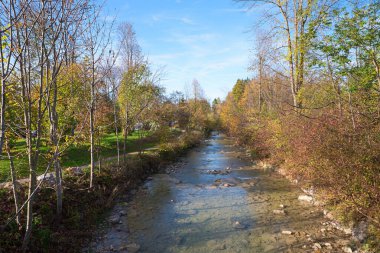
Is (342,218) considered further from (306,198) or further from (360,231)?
(306,198)

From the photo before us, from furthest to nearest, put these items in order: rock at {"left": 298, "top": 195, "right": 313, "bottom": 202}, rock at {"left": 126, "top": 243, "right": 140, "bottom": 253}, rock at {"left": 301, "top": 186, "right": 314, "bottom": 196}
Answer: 1. rock at {"left": 301, "top": 186, "right": 314, "bottom": 196}
2. rock at {"left": 298, "top": 195, "right": 313, "bottom": 202}
3. rock at {"left": 126, "top": 243, "right": 140, "bottom": 253}

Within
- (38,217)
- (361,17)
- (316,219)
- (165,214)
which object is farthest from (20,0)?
(316,219)

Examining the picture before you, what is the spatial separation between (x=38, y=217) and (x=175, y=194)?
6.56 metres

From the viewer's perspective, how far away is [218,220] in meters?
9.83

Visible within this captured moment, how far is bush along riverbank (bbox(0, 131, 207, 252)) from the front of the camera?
284 inches

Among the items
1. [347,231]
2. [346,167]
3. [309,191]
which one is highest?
[346,167]

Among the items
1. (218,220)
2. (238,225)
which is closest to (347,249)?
(238,225)

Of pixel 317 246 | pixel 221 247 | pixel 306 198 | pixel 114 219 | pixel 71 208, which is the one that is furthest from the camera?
pixel 306 198

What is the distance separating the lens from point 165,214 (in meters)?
10.6

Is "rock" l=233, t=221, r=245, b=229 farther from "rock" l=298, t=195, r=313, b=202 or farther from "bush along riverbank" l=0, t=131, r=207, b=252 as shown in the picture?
"bush along riverbank" l=0, t=131, r=207, b=252

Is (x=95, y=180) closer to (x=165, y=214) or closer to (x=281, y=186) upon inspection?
(x=165, y=214)

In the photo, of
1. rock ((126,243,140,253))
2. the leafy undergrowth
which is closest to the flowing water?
rock ((126,243,140,253))

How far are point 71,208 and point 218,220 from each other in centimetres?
511

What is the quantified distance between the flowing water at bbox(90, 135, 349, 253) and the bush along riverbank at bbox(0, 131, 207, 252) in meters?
0.62
